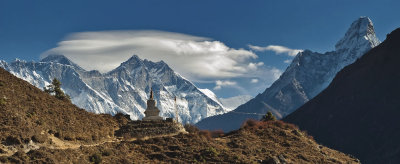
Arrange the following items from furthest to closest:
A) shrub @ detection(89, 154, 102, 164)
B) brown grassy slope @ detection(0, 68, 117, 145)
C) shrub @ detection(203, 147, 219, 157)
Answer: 1. shrub @ detection(203, 147, 219, 157)
2. shrub @ detection(89, 154, 102, 164)
3. brown grassy slope @ detection(0, 68, 117, 145)

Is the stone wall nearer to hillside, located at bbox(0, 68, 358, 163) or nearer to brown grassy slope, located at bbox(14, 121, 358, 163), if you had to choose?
hillside, located at bbox(0, 68, 358, 163)

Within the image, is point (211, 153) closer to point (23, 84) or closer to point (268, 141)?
point (268, 141)

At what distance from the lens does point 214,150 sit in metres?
59.7

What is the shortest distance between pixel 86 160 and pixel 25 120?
9.45m

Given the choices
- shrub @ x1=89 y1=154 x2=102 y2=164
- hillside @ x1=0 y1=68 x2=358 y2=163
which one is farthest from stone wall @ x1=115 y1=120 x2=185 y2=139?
shrub @ x1=89 y1=154 x2=102 y2=164

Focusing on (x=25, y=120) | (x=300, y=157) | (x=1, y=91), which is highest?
(x=1, y=91)

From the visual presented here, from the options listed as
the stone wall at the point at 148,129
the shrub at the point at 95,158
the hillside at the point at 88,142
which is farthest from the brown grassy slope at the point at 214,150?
the stone wall at the point at 148,129

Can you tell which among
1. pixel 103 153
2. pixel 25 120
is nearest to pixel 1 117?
pixel 25 120

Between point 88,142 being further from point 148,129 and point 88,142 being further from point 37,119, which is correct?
point 148,129

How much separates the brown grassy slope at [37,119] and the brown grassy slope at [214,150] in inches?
154

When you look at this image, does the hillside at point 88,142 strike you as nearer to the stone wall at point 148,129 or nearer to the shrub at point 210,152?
the shrub at point 210,152

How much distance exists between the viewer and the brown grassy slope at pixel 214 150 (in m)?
48.0

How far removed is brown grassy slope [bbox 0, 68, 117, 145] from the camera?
45.8m

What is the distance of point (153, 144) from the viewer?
58.5 meters
